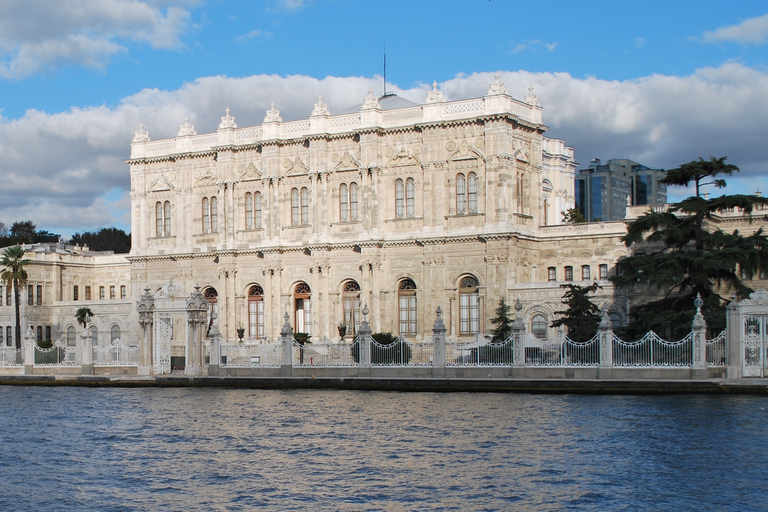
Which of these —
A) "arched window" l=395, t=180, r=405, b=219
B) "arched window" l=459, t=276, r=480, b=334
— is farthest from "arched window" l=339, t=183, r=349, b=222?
"arched window" l=459, t=276, r=480, b=334

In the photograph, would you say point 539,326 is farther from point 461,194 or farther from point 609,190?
point 609,190

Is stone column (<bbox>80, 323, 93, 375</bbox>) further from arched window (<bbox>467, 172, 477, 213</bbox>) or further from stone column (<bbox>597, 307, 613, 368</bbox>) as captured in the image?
stone column (<bbox>597, 307, 613, 368</bbox>)

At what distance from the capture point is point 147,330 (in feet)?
112

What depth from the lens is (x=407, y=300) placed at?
4353cm

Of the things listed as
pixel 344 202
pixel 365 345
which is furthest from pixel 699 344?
pixel 344 202

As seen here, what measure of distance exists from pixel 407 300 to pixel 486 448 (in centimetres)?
2474

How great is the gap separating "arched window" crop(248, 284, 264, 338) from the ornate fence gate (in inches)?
979

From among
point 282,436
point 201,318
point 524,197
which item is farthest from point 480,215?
point 282,436

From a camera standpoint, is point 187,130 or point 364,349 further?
point 187,130

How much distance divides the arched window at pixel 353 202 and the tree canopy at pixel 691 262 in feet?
44.7

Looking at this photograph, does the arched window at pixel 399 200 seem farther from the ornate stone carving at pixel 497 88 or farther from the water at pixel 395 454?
the water at pixel 395 454

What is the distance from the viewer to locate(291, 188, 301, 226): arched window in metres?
46.2

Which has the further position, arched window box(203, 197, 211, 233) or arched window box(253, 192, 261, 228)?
arched window box(203, 197, 211, 233)

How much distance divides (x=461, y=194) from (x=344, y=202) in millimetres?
5378
